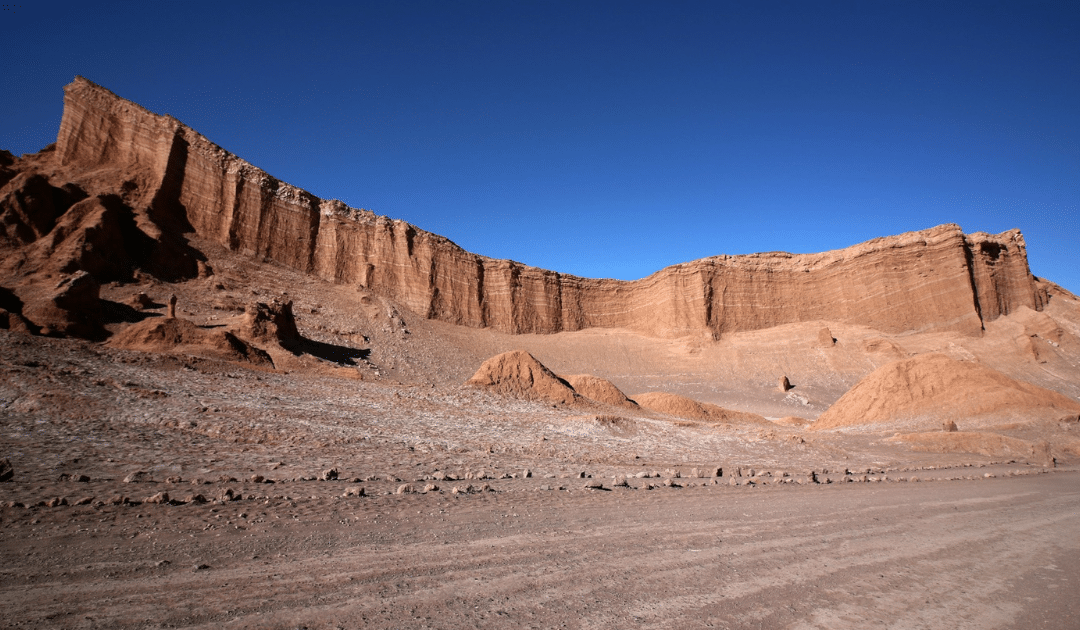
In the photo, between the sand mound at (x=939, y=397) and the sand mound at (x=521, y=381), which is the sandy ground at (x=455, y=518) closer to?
the sand mound at (x=521, y=381)

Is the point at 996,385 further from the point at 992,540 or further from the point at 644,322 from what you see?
the point at 644,322

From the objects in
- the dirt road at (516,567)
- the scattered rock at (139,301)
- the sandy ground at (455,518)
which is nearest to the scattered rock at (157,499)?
the sandy ground at (455,518)

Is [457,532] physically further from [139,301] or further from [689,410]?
[139,301]

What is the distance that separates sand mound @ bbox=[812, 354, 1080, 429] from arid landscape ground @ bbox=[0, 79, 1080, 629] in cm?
15

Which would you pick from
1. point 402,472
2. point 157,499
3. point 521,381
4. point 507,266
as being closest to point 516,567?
point 157,499

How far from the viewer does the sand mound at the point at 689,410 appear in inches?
1128

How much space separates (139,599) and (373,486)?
435 cm

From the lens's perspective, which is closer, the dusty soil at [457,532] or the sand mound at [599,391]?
the dusty soil at [457,532]

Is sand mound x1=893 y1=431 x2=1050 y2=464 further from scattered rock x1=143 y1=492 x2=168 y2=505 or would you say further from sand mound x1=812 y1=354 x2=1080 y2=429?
scattered rock x1=143 y1=492 x2=168 y2=505

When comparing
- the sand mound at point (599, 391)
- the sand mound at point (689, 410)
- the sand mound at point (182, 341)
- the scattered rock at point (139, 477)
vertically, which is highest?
the sand mound at point (182, 341)

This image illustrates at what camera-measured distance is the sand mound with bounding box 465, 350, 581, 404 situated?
78.2 feet

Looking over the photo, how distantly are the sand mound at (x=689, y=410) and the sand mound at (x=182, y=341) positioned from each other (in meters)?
20.9

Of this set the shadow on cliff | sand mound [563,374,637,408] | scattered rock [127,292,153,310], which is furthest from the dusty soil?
scattered rock [127,292,153,310]

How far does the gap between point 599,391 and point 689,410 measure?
5502mm
